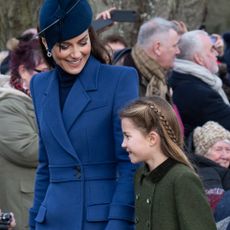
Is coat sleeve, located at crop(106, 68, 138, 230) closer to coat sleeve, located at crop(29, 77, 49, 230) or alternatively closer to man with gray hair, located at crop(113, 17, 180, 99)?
coat sleeve, located at crop(29, 77, 49, 230)

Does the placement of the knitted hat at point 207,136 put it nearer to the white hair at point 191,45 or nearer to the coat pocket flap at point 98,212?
the white hair at point 191,45

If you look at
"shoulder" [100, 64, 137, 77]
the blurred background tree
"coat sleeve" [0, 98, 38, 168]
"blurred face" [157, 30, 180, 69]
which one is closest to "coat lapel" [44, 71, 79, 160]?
"shoulder" [100, 64, 137, 77]

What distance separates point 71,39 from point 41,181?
73 centimetres

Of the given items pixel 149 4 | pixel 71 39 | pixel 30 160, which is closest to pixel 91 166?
pixel 71 39

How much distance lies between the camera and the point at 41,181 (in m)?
4.37

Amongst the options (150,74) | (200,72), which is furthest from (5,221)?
(200,72)

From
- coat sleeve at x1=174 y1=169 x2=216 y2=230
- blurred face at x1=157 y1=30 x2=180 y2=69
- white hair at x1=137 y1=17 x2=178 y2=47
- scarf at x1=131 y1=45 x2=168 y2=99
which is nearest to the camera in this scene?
coat sleeve at x1=174 y1=169 x2=216 y2=230

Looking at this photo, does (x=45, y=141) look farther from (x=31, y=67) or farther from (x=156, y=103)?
(x=31, y=67)

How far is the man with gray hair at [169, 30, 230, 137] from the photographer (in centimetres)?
741

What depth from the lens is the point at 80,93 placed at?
4148 mm

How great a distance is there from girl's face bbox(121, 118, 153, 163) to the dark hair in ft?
7.38

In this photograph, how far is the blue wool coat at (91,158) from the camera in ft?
13.4

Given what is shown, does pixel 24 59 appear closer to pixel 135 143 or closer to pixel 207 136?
pixel 207 136

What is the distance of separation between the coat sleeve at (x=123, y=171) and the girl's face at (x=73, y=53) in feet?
0.67
